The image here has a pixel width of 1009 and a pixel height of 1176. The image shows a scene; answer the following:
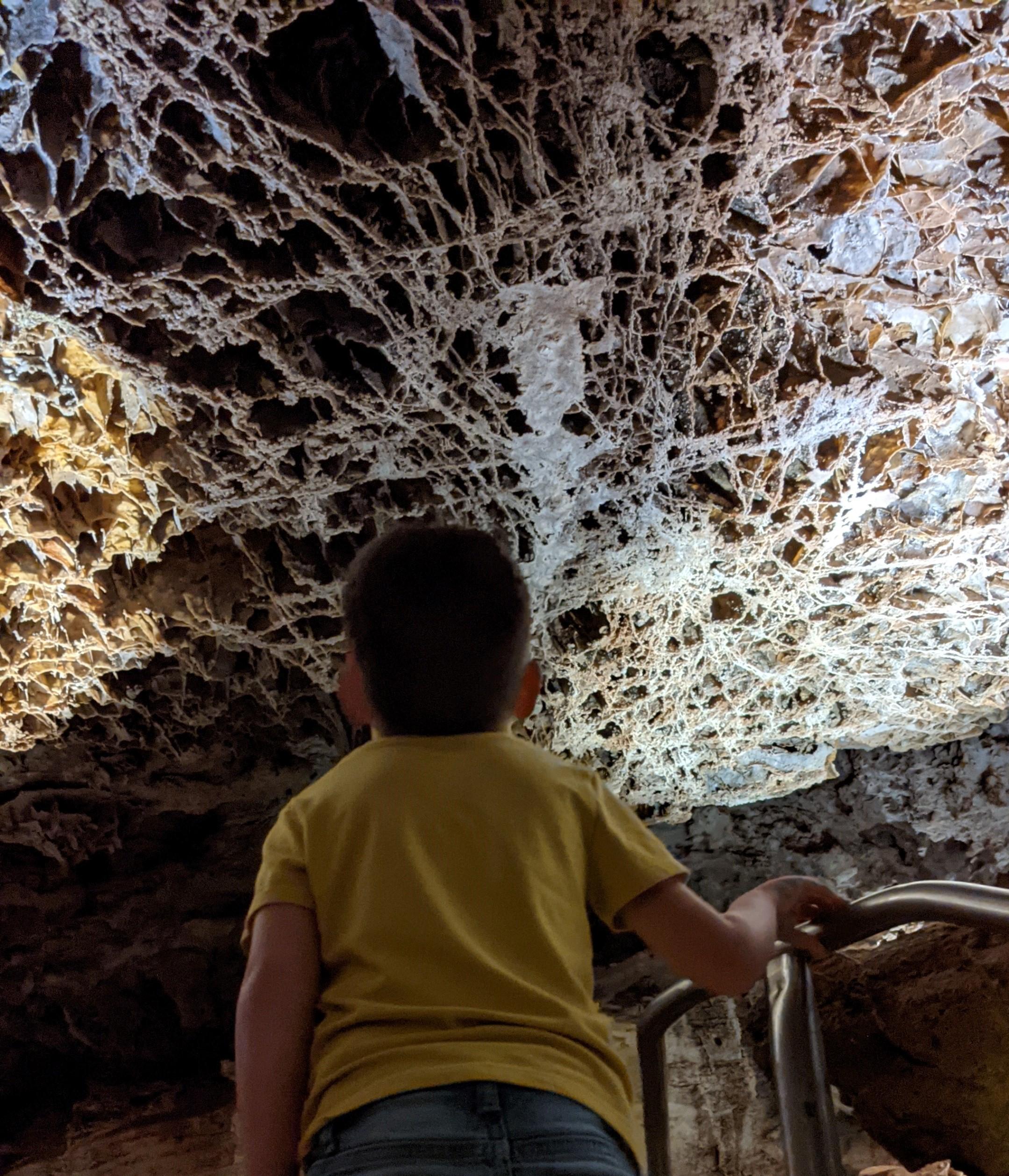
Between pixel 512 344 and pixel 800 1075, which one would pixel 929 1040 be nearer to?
pixel 800 1075

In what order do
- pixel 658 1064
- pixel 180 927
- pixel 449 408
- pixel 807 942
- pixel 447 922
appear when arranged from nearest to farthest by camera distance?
1. pixel 447 922
2. pixel 807 942
3. pixel 658 1064
4. pixel 449 408
5. pixel 180 927

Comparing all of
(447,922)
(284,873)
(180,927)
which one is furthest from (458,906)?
(180,927)

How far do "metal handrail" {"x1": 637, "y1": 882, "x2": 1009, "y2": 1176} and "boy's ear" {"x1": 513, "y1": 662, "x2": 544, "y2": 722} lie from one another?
461mm

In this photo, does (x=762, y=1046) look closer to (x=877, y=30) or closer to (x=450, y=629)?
(x=450, y=629)

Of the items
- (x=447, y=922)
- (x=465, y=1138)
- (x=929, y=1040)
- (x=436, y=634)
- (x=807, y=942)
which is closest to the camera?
(x=465, y=1138)

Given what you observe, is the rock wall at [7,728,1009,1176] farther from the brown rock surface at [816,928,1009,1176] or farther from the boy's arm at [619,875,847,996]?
the boy's arm at [619,875,847,996]

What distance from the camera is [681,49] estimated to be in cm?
135

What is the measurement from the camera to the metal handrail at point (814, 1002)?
111 cm

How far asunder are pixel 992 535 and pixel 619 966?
79.5 inches

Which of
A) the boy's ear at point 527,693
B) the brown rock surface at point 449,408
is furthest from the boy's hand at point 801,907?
the brown rock surface at point 449,408

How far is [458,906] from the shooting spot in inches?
38.5

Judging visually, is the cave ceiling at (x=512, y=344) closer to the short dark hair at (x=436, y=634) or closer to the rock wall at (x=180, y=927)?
the rock wall at (x=180, y=927)

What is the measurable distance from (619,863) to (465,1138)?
0.31 metres

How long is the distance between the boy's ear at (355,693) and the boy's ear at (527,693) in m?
0.16
